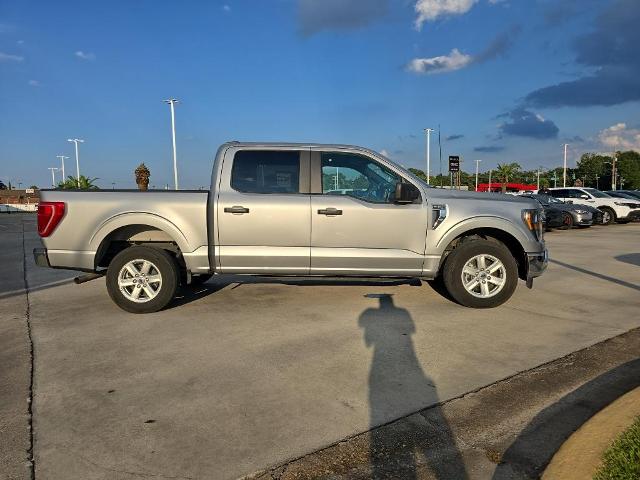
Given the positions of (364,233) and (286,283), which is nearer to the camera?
(364,233)

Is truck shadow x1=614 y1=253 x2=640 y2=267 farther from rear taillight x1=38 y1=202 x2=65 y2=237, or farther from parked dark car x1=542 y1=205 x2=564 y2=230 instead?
rear taillight x1=38 y1=202 x2=65 y2=237

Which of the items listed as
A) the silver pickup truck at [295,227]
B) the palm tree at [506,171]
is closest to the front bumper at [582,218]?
the silver pickup truck at [295,227]

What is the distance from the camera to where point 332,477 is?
244 centimetres

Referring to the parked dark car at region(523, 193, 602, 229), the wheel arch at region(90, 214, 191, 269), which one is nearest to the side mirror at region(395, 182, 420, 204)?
the wheel arch at region(90, 214, 191, 269)

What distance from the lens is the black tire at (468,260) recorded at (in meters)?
5.65

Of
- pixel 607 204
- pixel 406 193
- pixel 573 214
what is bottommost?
pixel 573 214

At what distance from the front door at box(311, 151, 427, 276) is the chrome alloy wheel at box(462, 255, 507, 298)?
1.99 feet

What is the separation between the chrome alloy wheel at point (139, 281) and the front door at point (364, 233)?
188cm

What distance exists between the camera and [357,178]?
578 centimetres

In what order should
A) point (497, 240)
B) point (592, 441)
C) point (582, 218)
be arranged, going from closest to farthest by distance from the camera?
point (592, 441) < point (497, 240) < point (582, 218)

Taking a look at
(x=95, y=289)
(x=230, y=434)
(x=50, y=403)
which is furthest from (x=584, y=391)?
(x=95, y=289)

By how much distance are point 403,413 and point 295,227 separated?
9.39 feet

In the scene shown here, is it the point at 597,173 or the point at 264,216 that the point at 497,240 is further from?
the point at 597,173

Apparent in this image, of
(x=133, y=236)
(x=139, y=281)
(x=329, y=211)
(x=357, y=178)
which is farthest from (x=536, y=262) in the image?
(x=133, y=236)
